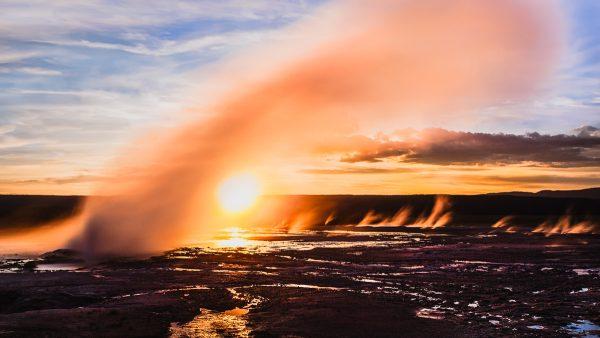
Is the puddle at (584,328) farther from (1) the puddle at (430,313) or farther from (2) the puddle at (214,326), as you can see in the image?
(2) the puddle at (214,326)

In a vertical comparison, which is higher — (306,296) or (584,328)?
(306,296)

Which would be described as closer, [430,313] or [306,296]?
[430,313]

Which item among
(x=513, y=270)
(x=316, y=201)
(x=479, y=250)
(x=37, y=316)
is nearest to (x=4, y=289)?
(x=37, y=316)

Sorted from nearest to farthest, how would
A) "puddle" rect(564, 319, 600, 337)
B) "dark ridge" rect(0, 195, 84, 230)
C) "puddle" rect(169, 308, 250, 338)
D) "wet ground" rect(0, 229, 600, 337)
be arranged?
"puddle" rect(564, 319, 600, 337) → "puddle" rect(169, 308, 250, 338) → "wet ground" rect(0, 229, 600, 337) → "dark ridge" rect(0, 195, 84, 230)

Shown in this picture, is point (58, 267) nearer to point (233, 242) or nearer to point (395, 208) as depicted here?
point (233, 242)

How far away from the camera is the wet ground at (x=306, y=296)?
1939 centimetres

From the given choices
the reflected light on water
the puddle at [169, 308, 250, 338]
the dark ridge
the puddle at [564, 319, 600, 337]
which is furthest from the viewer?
the dark ridge

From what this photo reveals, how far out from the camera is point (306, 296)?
25344 millimetres

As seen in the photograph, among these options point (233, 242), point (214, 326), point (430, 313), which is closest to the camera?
point (214, 326)

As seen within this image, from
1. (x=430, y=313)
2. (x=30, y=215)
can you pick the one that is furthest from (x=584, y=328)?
(x=30, y=215)

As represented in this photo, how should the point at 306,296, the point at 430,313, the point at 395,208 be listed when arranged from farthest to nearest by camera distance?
the point at 395,208 → the point at 306,296 → the point at 430,313

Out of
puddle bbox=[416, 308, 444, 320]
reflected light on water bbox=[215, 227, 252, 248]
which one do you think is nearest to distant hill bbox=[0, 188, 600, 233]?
reflected light on water bbox=[215, 227, 252, 248]

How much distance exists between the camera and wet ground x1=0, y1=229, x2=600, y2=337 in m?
19.4

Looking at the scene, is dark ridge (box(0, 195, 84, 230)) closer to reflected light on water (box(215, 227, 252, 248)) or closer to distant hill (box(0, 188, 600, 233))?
distant hill (box(0, 188, 600, 233))
